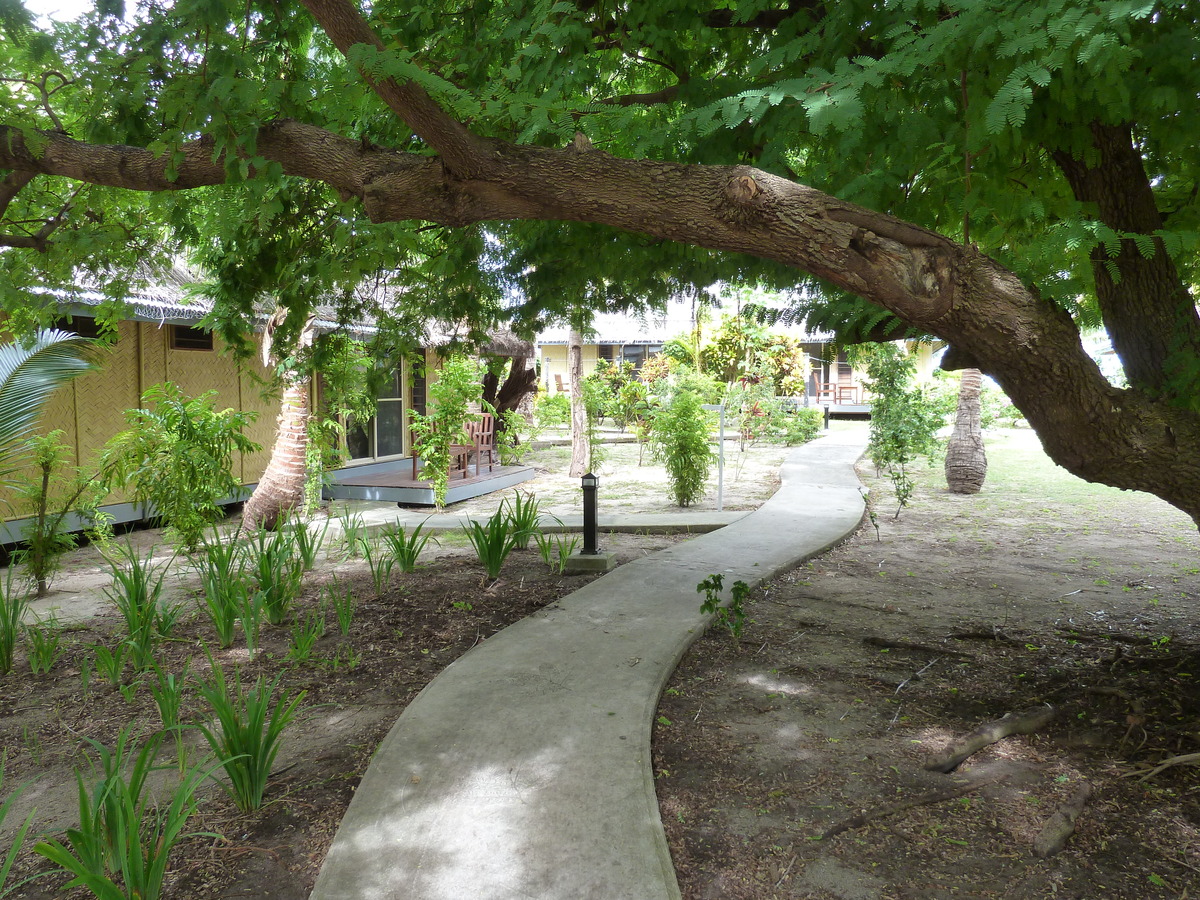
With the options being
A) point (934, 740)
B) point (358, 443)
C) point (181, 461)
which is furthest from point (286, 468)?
point (934, 740)

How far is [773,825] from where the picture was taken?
2.97 meters

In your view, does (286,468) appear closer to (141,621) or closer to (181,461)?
(181,461)

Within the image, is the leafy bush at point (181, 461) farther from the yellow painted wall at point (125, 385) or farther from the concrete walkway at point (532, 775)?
the concrete walkway at point (532, 775)

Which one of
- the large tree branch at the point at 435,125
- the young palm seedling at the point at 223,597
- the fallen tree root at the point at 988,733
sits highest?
the large tree branch at the point at 435,125

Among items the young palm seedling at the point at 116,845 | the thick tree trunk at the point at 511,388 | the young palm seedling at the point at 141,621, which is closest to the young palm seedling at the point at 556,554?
the young palm seedling at the point at 141,621

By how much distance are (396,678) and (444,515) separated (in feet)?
21.2

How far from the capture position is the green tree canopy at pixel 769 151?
308cm

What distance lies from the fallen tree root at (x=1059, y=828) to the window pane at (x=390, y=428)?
1294 centimetres

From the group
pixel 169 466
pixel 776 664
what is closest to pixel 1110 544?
pixel 776 664

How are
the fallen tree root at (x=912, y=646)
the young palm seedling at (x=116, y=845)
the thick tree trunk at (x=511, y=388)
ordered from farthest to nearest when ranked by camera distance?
the thick tree trunk at (x=511, y=388) < the fallen tree root at (x=912, y=646) < the young palm seedling at (x=116, y=845)

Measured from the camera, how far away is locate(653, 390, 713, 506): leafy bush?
10852 millimetres

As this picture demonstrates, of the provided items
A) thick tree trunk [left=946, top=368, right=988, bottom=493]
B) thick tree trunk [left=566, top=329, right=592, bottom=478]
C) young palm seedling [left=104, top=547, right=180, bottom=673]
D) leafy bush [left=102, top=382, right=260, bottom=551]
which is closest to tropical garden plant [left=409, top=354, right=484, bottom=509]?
thick tree trunk [left=566, top=329, right=592, bottom=478]

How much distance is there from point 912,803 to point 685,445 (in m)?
7.92

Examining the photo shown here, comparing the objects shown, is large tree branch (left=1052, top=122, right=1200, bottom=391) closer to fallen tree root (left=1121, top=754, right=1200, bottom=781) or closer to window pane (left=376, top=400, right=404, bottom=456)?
fallen tree root (left=1121, top=754, right=1200, bottom=781)
